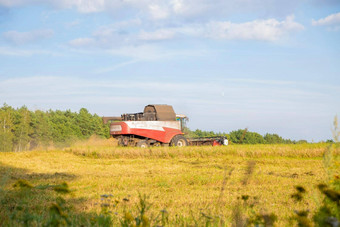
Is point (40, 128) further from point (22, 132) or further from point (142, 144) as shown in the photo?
point (142, 144)

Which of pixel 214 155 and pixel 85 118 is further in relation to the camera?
pixel 85 118

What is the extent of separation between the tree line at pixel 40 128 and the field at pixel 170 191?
3379 centimetres

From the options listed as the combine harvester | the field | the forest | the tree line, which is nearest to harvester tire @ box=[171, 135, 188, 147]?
the combine harvester

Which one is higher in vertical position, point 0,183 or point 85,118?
point 85,118

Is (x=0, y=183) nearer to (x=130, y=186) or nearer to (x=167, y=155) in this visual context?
(x=130, y=186)

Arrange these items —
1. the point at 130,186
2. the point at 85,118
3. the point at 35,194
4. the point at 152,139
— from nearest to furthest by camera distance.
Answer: the point at 35,194 → the point at 130,186 → the point at 152,139 → the point at 85,118

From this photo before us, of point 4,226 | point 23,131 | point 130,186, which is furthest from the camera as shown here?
point 23,131

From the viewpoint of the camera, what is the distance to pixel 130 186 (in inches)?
346

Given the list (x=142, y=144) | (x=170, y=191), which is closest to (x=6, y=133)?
(x=142, y=144)

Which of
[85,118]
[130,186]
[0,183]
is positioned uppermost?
[85,118]

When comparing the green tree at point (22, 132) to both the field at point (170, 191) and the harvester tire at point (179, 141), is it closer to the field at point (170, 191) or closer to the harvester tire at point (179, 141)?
the harvester tire at point (179, 141)

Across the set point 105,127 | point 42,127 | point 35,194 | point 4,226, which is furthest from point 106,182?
point 105,127

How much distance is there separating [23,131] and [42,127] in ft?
8.63

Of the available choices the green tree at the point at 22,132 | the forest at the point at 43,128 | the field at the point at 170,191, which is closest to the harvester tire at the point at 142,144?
the field at the point at 170,191
